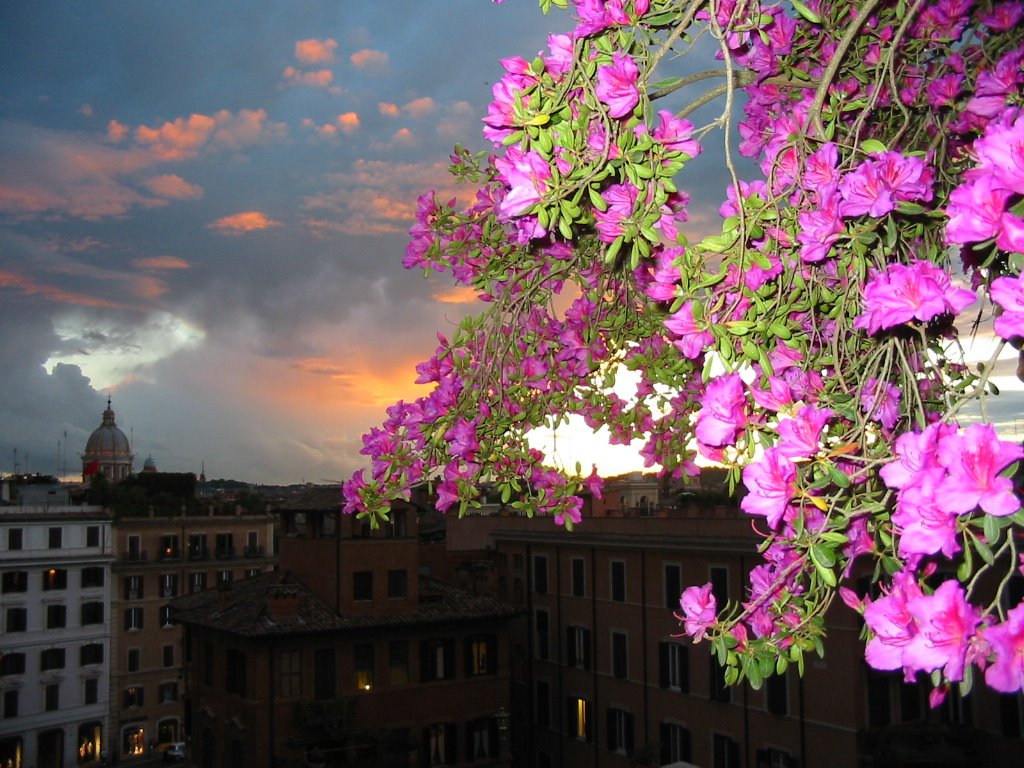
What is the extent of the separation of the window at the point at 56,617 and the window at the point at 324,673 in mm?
21006

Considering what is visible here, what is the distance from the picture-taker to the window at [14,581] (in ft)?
128

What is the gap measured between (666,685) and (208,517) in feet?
93.0

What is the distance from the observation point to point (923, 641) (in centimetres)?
187

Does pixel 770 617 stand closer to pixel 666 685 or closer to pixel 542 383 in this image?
pixel 542 383

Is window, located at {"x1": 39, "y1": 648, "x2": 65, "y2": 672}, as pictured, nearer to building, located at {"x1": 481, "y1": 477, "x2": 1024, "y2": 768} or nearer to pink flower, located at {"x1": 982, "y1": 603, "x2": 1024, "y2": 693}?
building, located at {"x1": 481, "y1": 477, "x2": 1024, "y2": 768}

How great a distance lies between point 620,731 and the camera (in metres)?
26.7

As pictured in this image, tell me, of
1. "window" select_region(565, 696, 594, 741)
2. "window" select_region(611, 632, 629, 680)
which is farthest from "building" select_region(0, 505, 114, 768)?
"window" select_region(611, 632, 629, 680)

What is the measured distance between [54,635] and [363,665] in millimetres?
21337

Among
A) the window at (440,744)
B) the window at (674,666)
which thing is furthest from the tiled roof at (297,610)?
the window at (674,666)

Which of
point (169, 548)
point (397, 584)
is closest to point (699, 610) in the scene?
point (397, 584)

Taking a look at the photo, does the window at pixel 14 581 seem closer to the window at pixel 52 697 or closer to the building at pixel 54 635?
the building at pixel 54 635

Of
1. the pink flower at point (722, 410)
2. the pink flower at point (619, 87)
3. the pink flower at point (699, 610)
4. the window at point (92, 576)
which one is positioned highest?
the pink flower at point (619, 87)

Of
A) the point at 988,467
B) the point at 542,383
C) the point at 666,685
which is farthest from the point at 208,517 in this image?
the point at 988,467

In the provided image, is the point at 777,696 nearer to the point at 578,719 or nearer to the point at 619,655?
the point at 619,655
